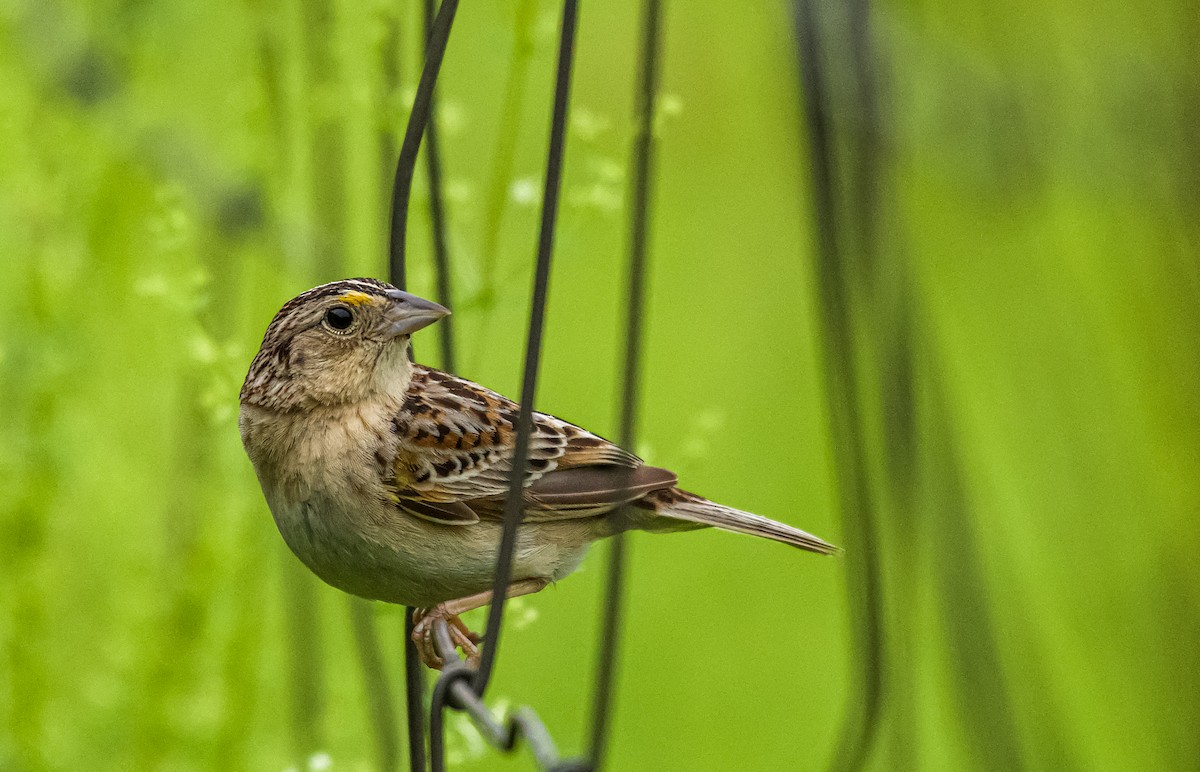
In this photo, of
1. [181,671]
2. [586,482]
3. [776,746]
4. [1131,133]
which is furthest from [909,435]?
[776,746]

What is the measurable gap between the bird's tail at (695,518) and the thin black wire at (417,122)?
0.54 m

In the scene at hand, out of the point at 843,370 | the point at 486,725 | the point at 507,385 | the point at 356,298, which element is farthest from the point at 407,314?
the point at 507,385

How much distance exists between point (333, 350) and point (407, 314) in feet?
0.52

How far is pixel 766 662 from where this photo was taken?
207 inches

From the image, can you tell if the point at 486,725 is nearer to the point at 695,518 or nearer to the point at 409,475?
the point at 409,475

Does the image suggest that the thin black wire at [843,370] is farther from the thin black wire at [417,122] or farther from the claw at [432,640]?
the claw at [432,640]

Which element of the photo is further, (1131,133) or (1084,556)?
(1084,556)

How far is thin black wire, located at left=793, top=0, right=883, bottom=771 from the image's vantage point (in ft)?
5.11

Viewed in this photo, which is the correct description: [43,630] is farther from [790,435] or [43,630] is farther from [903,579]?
[790,435]

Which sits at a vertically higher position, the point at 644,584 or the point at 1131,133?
the point at 1131,133

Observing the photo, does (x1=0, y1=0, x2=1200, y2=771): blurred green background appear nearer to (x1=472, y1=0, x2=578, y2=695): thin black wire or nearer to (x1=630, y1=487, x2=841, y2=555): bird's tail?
(x1=630, y1=487, x2=841, y2=555): bird's tail

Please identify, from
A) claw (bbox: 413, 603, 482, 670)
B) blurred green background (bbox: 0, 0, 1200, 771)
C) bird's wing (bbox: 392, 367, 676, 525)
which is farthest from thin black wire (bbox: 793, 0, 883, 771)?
claw (bbox: 413, 603, 482, 670)

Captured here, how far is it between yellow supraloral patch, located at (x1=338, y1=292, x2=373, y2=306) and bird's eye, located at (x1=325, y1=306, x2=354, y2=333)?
0.05ft

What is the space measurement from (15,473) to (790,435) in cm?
374
